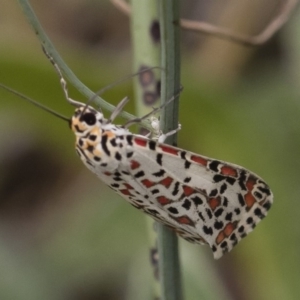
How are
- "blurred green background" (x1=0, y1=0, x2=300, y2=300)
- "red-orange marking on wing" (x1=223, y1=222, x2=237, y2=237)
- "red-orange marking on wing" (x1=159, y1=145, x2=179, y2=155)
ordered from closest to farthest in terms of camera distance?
"red-orange marking on wing" (x1=159, y1=145, x2=179, y2=155)
"red-orange marking on wing" (x1=223, y1=222, x2=237, y2=237)
"blurred green background" (x1=0, y1=0, x2=300, y2=300)

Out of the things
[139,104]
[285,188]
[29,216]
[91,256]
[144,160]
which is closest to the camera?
[144,160]

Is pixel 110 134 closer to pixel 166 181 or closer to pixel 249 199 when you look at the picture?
pixel 166 181

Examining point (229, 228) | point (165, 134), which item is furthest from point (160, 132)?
point (229, 228)

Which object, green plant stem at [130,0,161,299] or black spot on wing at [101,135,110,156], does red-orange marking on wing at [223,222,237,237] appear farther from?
black spot on wing at [101,135,110,156]

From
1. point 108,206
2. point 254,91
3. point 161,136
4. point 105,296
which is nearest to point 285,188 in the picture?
point 254,91

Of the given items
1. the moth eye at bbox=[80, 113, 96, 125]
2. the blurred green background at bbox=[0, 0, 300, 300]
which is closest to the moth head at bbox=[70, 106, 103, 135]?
the moth eye at bbox=[80, 113, 96, 125]

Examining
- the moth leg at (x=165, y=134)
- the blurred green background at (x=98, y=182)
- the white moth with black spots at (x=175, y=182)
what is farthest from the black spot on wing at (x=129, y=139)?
the blurred green background at (x=98, y=182)

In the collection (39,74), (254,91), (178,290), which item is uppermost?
(254,91)

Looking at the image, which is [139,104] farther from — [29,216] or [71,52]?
[29,216]
